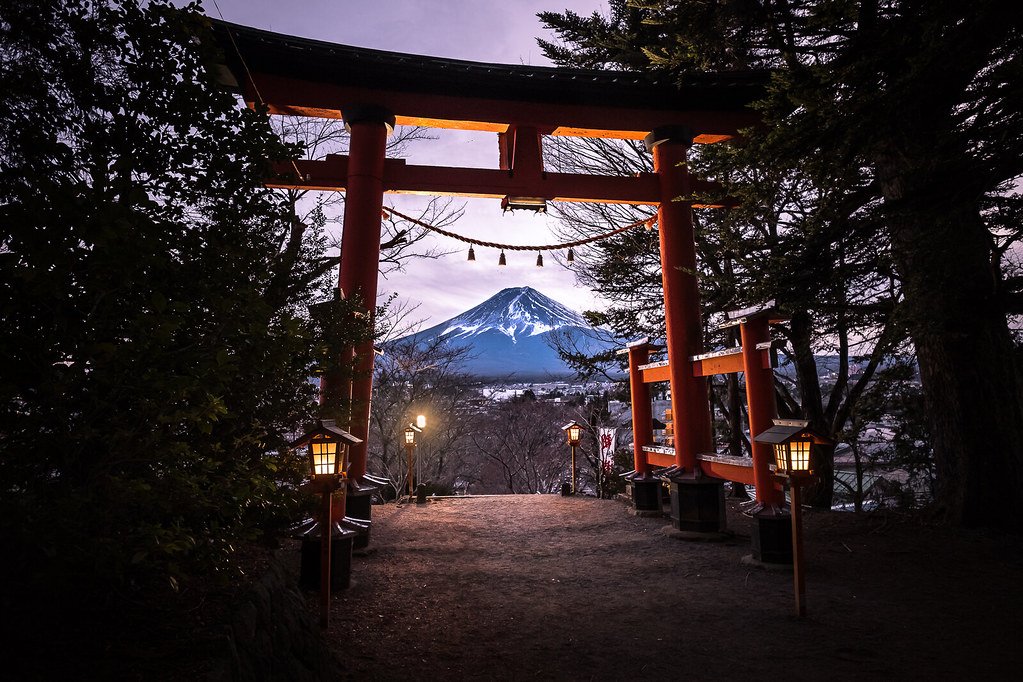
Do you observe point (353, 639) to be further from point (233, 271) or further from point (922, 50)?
point (922, 50)

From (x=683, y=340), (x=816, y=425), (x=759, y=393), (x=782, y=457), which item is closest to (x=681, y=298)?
(x=683, y=340)

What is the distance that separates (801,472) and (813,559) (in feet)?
6.31

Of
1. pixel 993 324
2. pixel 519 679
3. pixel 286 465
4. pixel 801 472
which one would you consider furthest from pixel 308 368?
pixel 993 324

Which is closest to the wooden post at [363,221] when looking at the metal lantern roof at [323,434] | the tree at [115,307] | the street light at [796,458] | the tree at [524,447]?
the metal lantern roof at [323,434]

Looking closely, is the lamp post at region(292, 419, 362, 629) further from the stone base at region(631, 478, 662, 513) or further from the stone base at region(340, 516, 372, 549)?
the stone base at region(631, 478, 662, 513)

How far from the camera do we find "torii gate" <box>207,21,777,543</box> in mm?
6789

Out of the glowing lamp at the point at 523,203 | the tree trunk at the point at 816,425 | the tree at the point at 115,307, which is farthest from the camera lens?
the tree trunk at the point at 816,425

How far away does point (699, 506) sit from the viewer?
6.75 meters

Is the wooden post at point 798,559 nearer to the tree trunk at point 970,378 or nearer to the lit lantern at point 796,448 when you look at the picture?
the lit lantern at point 796,448

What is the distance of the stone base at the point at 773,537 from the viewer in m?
5.31

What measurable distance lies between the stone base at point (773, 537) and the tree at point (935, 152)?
2.41 metres

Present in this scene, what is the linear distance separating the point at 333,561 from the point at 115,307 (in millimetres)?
3238

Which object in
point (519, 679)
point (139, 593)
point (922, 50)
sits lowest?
point (519, 679)

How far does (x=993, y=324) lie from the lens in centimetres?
612
